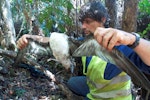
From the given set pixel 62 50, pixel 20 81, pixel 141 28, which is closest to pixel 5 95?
pixel 20 81

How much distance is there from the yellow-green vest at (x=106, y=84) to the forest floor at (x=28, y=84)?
169 centimetres

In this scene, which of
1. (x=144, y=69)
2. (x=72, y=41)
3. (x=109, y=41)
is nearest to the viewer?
(x=109, y=41)

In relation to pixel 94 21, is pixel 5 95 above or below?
below

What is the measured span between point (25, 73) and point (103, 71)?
9.28 ft

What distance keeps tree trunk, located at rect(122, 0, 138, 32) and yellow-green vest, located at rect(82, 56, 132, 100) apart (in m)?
2.36

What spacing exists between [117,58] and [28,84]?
11.6 feet

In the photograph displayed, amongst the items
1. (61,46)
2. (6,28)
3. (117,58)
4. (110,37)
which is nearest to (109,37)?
(110,37)

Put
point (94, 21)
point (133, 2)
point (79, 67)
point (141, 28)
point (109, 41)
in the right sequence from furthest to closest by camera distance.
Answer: point (141, 28) → point (133, 2) → point (79, 67) → point (94, 21) → point (109, 41)

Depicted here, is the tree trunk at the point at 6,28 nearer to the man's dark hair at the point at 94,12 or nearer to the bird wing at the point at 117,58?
the man's dark hair at the point at 94,12

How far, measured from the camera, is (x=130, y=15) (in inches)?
195

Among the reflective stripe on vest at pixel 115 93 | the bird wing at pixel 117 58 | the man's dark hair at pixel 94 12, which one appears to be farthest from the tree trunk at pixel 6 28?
the bird wing at pixel 117 58

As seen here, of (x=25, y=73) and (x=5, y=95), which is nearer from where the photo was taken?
(x=5, y=95)

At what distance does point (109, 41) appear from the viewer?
4.95 feet

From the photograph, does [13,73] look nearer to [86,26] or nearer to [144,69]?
[86,26]
